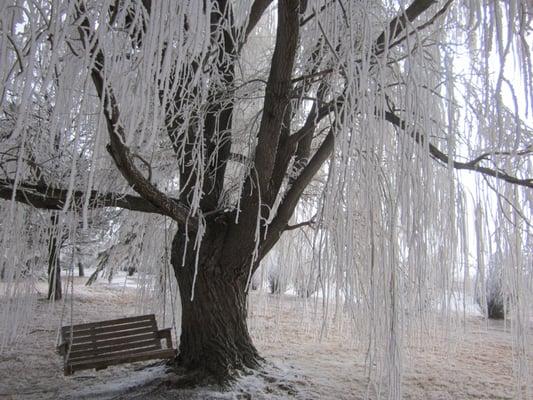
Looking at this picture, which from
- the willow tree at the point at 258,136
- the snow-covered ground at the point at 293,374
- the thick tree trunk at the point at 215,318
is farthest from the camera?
the thick tree trunk at the point at 215,318

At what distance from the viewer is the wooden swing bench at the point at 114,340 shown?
12.5ft

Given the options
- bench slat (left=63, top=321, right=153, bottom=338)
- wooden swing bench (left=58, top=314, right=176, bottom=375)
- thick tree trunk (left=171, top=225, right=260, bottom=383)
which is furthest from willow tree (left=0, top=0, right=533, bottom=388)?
bench slat (left=63, top=321, right=153, bottom=338)

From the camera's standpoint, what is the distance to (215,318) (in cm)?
383

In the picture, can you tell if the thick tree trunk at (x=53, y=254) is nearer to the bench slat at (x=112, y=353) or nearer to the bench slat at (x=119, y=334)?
the bench slat at (x=119, y=334)

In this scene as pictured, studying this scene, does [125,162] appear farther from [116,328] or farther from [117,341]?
[116,328]

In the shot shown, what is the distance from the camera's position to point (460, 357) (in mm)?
5777

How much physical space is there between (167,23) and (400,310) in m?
2.00

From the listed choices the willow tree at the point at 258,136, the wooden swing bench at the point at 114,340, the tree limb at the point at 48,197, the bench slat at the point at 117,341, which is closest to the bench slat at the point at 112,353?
the wooden swing bench at the point at 114,340

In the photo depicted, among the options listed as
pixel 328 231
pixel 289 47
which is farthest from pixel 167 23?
pixel 289 47

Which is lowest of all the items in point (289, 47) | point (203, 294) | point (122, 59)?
point (203, 294)

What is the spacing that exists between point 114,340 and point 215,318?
3.82ft

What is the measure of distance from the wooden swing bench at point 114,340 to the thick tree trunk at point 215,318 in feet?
0.87

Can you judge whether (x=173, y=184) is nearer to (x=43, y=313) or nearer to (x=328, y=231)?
(x=328, y=231)

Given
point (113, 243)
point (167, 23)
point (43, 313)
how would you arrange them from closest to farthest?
point (167, 23)
point (113, 243)
point (43, 313)
